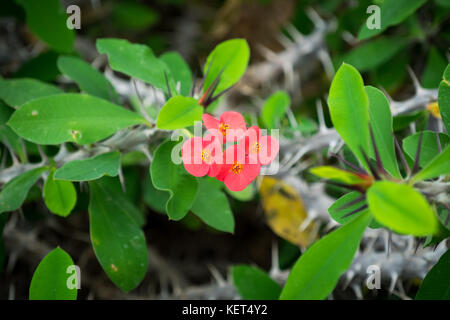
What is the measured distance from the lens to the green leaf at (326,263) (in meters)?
0.65

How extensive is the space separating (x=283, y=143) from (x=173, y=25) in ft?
4.14

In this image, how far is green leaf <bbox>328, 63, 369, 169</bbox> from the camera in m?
0.66

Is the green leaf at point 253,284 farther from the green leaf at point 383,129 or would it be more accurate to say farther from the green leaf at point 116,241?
the green leaf at point 383,129

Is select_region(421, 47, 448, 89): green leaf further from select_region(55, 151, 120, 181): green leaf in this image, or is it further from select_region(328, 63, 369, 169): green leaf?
select_region(55, 151, 120, 181): green leaf

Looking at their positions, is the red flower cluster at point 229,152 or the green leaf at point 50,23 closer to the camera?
the red flower cluster at point 229,152

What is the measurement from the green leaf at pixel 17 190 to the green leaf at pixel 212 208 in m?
0.36

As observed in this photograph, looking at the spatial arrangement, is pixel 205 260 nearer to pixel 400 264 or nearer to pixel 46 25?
pixel 400 264

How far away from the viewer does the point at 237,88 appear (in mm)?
1894

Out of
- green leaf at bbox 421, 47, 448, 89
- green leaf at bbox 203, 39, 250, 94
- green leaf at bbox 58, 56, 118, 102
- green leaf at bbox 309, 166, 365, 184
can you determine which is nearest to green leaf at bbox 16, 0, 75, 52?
green leaf at bbox 58, 56, 118, 102

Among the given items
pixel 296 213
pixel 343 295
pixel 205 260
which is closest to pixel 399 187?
pixel 343 295

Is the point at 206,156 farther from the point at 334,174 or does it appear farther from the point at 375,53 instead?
the point at 375,53

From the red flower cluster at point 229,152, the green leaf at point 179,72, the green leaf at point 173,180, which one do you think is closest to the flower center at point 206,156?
the red flower cluster at point 229,152
